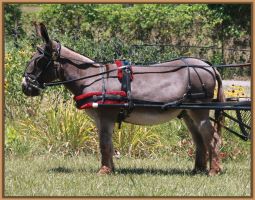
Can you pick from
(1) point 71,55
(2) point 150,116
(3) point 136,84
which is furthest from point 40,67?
(2) point 150,116

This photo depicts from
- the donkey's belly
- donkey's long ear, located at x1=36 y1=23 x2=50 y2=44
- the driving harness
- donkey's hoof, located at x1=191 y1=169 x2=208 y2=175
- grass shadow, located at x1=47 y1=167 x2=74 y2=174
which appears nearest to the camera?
donkey's long ear, located at x1=36 y1=23 x2=50 y2=44

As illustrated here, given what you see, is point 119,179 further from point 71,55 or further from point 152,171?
point 71,55

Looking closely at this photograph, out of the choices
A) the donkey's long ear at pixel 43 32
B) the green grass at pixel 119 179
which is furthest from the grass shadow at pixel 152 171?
the donkey's long ear at pixel 43 32

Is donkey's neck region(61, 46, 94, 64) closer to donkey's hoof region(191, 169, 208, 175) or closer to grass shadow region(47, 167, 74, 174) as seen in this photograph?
grass shadow region(47, 167, 74, 174)

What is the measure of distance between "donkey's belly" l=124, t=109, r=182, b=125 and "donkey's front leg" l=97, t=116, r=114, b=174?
1.19ft

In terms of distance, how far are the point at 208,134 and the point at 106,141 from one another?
4.61ft

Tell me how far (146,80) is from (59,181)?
177cm

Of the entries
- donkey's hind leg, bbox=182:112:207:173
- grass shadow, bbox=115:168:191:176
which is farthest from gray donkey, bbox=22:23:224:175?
grass shadow, bbox=115:168:191:176

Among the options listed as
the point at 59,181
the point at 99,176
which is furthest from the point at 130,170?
the point at 59,181

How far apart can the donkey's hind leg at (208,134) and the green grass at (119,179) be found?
19 cm

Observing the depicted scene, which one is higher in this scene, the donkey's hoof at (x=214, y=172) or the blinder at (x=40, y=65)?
the blinder at (x=40, y=65)

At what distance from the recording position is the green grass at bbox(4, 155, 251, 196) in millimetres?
7363

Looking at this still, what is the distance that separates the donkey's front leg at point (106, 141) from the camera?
8359mm

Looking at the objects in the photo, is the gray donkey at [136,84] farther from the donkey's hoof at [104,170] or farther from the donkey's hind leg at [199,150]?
the donkey's hind leg at [199,150]
